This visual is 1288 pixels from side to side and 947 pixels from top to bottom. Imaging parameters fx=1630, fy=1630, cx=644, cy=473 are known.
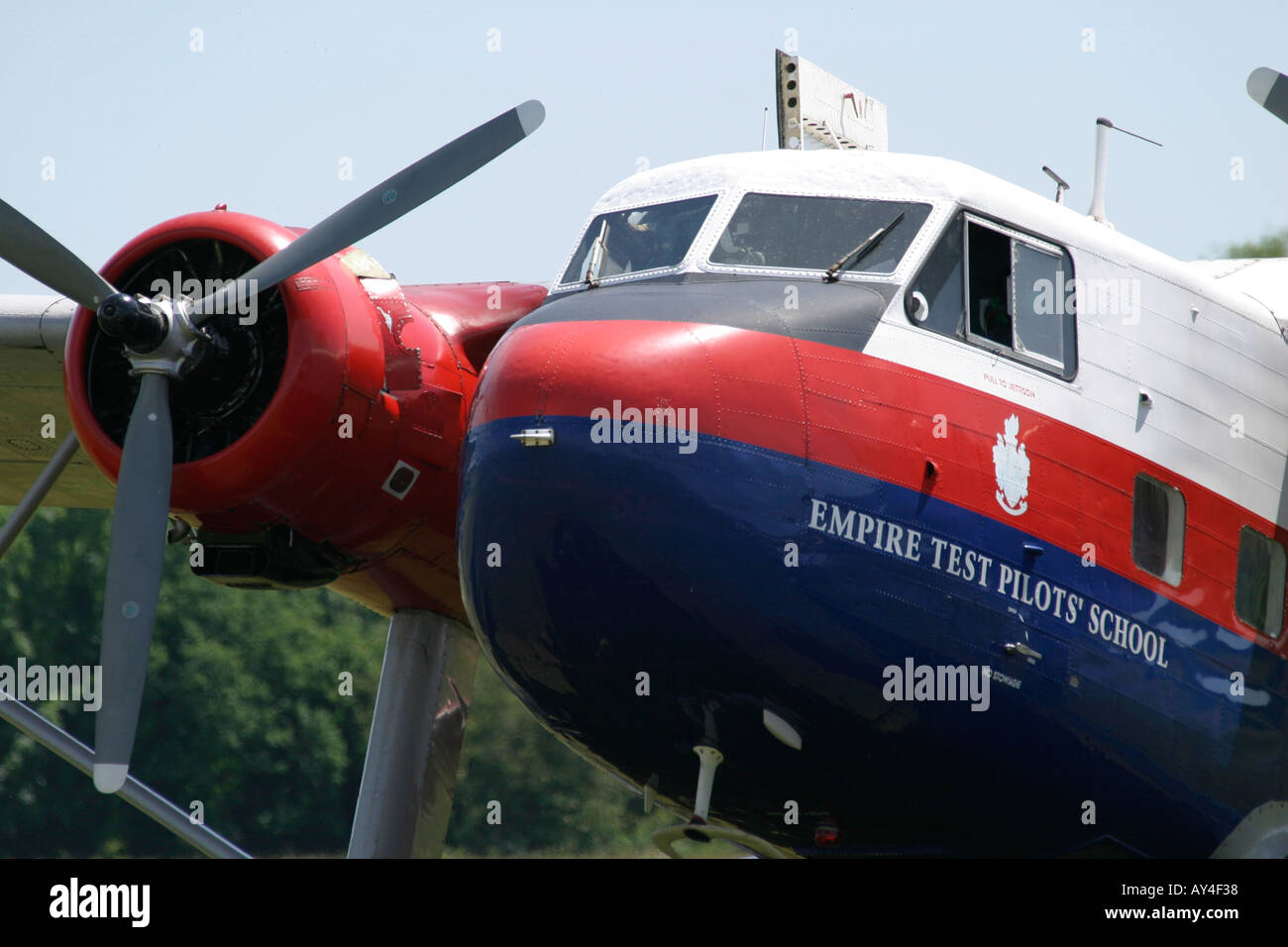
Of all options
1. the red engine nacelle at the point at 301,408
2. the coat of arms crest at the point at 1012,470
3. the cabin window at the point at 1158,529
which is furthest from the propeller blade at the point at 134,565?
the cabin window at the point at 1158,529

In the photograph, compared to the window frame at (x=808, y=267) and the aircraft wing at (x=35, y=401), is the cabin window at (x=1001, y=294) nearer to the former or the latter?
the window frame at (x=808, y=267)

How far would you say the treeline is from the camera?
37875 mm

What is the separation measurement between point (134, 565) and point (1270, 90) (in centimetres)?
679

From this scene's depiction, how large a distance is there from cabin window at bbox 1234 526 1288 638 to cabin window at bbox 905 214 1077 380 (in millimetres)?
1558

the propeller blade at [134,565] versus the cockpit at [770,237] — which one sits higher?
the cockpit at [770,237]

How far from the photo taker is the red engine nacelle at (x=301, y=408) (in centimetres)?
927

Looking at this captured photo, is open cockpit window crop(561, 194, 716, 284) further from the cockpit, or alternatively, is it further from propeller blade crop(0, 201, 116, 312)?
propeller blade crop(0, 201, 116, 312)

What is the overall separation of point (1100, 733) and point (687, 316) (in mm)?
2721

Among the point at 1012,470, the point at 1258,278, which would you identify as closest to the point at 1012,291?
the point at 1012,470

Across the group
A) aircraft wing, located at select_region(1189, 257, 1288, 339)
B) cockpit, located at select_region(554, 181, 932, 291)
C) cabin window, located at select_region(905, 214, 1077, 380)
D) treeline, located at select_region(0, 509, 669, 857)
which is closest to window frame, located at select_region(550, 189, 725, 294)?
cockpit, located at select_region(554, 181, 932, 291)

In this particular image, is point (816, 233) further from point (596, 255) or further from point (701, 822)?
point (701, 822)

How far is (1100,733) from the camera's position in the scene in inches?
297

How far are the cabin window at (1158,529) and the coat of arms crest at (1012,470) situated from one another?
31.1 inches
